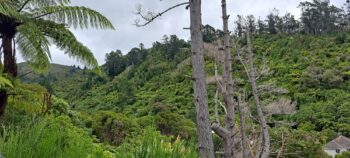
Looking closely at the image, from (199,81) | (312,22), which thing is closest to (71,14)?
(199,81)

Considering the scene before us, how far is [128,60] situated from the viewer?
7450 cm

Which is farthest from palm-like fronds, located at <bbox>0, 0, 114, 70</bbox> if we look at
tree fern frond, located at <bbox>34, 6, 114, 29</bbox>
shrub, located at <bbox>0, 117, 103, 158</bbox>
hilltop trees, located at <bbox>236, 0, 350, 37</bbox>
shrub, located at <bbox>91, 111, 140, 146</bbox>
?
hilltop trees, located at <bbox>236, 0, 350, 37</bbox>

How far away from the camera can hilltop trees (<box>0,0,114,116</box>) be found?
758cm

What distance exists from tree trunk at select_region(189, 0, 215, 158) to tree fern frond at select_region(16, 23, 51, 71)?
3295mm

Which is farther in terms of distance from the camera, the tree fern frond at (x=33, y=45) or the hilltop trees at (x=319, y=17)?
the hilltop trees at (x=319, y=17)

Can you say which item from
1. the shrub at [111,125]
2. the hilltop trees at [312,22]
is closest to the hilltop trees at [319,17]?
the hilltop trees at [312,22]

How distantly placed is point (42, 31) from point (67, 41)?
19.1 inches

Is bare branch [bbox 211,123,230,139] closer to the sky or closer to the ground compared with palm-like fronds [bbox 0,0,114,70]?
closer to the ground

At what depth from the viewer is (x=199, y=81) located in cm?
503

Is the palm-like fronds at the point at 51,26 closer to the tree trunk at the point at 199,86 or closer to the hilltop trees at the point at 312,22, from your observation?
the tree trunk at the point at 199,86

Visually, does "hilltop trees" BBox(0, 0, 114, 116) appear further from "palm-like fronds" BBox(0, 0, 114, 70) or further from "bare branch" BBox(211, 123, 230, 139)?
"bare branch" BBox(211, 123, 230, 139)

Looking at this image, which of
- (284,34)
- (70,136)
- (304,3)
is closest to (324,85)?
(284,34)

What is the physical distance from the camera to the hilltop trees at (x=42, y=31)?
7.58 metres

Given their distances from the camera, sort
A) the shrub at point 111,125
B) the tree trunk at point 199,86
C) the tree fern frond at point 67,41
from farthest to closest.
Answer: the shrub at point 111,125, the tree fern frond at point 67,41, the tree trunk at point 199,86
